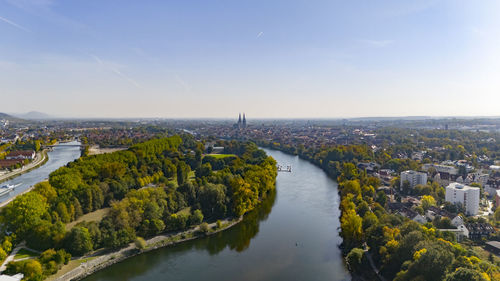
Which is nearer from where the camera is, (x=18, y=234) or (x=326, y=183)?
(x=18, y=234)

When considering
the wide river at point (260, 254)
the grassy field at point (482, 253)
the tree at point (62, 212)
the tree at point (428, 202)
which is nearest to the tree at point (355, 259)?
the wide river at point (260, 254)

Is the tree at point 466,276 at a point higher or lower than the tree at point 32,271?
higher

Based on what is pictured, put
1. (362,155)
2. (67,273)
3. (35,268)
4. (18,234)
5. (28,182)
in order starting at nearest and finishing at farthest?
(35,268) < (67,273) < (18,234) < (28,182) < (362,155)

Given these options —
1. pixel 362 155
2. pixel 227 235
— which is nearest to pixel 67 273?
pixel 227 235

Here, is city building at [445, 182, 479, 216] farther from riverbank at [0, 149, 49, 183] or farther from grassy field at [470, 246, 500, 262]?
riverbank at [0, 149, 49, 183]

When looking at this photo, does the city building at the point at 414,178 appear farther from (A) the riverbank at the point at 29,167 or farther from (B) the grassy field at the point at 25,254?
(A) the riverbank at the point at 29,167

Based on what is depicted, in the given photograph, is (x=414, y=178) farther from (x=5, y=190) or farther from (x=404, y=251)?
(x=5, y=190)

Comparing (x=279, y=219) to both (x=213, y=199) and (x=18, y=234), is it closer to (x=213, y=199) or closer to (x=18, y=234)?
(x=213, y=199)
